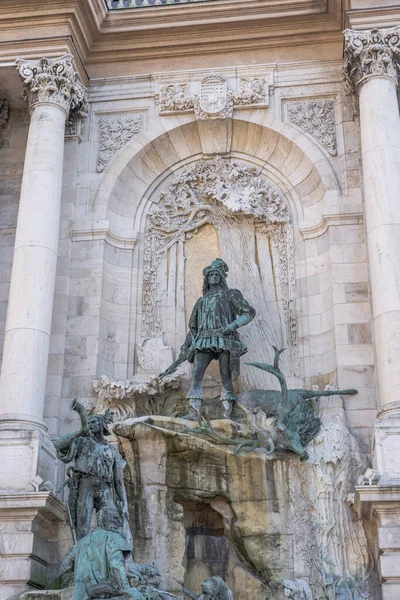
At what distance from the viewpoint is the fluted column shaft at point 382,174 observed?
12.2 metres

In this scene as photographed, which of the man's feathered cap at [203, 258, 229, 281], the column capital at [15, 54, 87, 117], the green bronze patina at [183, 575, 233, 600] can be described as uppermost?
the column capital at [15, 54, 87, 117]

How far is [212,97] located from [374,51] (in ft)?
10.4

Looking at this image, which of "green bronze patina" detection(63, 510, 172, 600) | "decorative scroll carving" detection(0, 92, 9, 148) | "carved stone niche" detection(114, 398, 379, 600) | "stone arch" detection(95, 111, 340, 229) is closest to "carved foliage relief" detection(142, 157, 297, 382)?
"stone arch" detection(95, 111, 340, 229)

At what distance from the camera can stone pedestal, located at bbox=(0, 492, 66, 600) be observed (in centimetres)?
1111

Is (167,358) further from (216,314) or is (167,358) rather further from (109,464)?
(109,464)

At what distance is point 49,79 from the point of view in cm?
1475

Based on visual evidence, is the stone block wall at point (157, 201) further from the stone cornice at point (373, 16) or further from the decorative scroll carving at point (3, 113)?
the stone cornice at point (373, 16)

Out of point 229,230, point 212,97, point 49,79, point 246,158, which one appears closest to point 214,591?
point 229,230

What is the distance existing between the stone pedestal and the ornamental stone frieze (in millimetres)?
7753

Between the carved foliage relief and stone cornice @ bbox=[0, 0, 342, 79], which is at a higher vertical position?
stone cornice @ bbox=[0, 0, 342, 79]

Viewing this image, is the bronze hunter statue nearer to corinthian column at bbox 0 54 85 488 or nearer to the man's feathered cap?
the man's feathered cap

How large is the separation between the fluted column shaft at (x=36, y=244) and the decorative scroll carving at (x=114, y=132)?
78 cm

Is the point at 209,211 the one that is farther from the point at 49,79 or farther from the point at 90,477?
the point at 90,477

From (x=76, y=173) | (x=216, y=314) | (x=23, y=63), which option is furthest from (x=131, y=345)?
(x=23, y=63)
